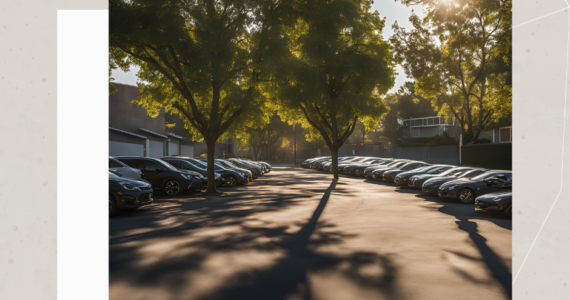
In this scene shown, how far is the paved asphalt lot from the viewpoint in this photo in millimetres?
4535

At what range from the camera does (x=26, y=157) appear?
4172mm

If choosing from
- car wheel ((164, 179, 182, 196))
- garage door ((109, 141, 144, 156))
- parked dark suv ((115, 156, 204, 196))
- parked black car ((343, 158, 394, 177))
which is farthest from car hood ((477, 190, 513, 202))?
garage door ((109, 141, 144, 156))

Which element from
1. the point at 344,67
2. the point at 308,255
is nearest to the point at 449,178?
the point at 308,255

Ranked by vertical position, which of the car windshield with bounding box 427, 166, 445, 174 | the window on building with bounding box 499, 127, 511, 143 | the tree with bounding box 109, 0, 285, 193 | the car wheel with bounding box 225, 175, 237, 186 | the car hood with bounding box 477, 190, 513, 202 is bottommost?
the car wheel with bounding box 225, 175, 237, 186

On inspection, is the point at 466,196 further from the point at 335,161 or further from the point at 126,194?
the point at 335,161

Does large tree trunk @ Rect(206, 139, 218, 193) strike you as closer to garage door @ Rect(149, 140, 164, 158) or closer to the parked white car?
the parked white car

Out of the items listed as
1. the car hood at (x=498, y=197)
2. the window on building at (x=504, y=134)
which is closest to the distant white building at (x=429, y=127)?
the window on building at (x=504, y=134)

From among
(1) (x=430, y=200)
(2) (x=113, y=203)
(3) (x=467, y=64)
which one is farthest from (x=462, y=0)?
(2) (x=113, y=203)

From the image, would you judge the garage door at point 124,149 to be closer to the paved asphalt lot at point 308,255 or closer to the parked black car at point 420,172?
the paved asphalt lot at point 308,255

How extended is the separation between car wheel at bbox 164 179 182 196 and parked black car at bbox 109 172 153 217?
4.67 metres

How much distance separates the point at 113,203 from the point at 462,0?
15603 mm

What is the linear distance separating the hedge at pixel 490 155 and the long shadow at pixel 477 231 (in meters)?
18.3

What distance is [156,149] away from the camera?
38.3 m
